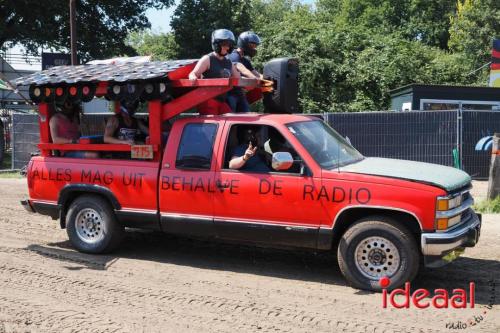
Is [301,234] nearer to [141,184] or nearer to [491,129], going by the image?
[141,184]

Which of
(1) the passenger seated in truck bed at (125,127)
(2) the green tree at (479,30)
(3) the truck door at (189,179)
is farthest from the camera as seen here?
(2) the green tree at (479,30)

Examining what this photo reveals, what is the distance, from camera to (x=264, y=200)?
6.16 m

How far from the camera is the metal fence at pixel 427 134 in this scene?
1425cm

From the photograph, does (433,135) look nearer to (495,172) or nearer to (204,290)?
(495,172)

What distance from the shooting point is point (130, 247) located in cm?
782

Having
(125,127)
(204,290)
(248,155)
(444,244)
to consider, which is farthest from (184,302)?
(125,127)

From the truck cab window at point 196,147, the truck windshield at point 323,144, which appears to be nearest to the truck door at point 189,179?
the truck cab window at point 196,147

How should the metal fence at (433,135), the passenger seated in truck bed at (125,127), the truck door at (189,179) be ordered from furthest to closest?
the metal fence at (433,135) → the passenger seated in truck bed at (125,127) → the truck door at (189,179)

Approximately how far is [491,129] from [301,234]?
1021cm

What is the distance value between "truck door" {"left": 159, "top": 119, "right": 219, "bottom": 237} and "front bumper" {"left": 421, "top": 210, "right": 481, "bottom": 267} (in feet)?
7.89

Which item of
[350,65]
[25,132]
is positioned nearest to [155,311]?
[25,132]

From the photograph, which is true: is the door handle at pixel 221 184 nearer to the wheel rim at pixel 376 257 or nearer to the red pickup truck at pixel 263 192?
the red pickup truck at pixel 263 192

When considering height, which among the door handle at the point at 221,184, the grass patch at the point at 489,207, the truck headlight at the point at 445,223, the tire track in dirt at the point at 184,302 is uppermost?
the door handle at the point at 221,184

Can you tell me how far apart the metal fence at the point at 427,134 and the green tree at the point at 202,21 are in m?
17.2
